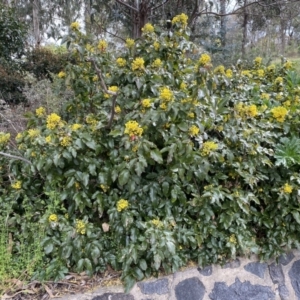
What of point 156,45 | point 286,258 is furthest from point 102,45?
point 286,258

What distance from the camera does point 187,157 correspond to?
1734mm

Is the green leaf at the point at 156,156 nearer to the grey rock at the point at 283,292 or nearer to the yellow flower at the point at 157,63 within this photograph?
the yellow flower at the point at 157,63

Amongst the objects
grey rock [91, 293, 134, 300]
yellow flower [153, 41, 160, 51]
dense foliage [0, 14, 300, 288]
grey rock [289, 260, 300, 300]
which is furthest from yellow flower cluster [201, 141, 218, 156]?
grey rock [289, 260, 300, 300]

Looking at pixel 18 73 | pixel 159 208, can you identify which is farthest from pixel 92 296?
pixel 18 73

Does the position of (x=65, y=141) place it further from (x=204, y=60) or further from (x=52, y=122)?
(x=204, y=60)

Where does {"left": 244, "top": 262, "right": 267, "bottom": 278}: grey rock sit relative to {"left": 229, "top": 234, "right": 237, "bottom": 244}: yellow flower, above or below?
below

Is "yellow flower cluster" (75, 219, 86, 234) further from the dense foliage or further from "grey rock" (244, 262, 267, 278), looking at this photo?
"grey rock" (244, 262, 267, 278)

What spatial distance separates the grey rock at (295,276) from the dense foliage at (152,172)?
19 cm

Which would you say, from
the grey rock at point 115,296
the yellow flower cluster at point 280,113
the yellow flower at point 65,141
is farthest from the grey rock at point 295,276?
the yellow flower at point 65,141

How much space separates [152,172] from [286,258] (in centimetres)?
113

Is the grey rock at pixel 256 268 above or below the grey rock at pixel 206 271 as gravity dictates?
below

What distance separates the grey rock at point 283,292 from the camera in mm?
2090

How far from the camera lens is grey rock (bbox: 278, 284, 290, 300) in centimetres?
209

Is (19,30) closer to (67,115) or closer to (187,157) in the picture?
(67,115)
